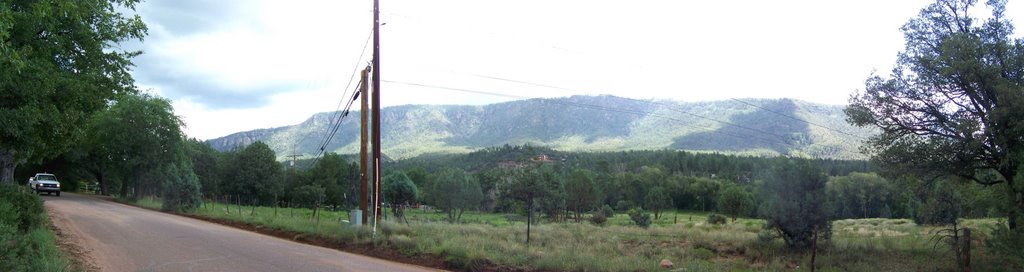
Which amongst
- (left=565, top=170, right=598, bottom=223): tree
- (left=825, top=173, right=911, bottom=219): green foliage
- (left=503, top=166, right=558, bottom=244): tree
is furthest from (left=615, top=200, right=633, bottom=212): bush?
(left=825, top=173, right=911, bottom=219): green foliage

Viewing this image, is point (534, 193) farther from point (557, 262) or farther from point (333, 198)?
point (557, 262)

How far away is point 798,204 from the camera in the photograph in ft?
60.6

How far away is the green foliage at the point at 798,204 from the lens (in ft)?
59.7

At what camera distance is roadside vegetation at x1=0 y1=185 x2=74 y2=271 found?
802 cm

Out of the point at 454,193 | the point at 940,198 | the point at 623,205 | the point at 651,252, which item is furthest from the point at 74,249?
the point at 623,205

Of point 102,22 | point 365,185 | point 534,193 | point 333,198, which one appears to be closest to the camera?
point 102,22

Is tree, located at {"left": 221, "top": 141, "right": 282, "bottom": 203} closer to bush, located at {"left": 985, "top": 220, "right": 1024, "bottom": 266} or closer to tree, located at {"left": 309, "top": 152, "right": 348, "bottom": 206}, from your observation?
tree, located at {"left": 309, "top": 152, "right": 348, "bottom": 206}

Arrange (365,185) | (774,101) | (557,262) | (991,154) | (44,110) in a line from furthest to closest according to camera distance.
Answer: (774,101)
(365,185)
(991,154)
(44,110)
(557,262)

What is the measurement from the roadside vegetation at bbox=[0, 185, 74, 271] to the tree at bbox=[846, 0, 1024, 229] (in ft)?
64.9

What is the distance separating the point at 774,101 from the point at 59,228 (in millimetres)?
156192

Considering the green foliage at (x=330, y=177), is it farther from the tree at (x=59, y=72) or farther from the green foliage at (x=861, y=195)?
the tree at (x=59, y=72)

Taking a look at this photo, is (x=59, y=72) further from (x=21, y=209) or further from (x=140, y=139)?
(x=140, y=139)

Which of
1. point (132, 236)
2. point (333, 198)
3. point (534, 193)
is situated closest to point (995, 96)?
point (132, 236)

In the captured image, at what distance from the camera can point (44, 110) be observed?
1407 cm
